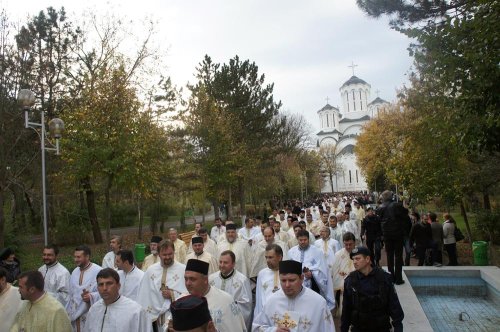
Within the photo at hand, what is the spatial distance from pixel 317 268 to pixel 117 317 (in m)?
3.79

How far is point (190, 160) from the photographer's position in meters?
27.5

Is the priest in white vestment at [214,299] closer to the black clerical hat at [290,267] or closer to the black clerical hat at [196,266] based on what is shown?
the black clerical hat at [196,266]

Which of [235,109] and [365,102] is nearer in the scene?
[235,109]

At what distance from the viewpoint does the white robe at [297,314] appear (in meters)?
4.29

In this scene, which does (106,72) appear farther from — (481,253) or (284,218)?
(481,253)

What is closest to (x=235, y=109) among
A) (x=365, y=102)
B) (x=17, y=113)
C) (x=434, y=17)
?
(x=17, y=113)

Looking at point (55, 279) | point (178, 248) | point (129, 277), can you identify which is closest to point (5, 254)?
point (55, 279)

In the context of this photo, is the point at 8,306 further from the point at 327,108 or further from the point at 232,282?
Answer: the point at 327,108

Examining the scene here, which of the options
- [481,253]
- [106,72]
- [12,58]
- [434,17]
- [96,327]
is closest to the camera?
[96,327]

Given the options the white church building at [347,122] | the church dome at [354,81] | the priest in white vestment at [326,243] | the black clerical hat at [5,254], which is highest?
the church dome at [354,81]

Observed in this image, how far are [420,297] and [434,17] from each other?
6630 millimetres

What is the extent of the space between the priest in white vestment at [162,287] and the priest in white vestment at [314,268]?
2.08 meters

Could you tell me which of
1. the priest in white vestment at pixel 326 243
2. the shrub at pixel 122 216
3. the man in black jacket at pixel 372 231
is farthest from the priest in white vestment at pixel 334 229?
the shrub at pixel 122 216

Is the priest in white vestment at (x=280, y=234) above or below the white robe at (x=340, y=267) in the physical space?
above
